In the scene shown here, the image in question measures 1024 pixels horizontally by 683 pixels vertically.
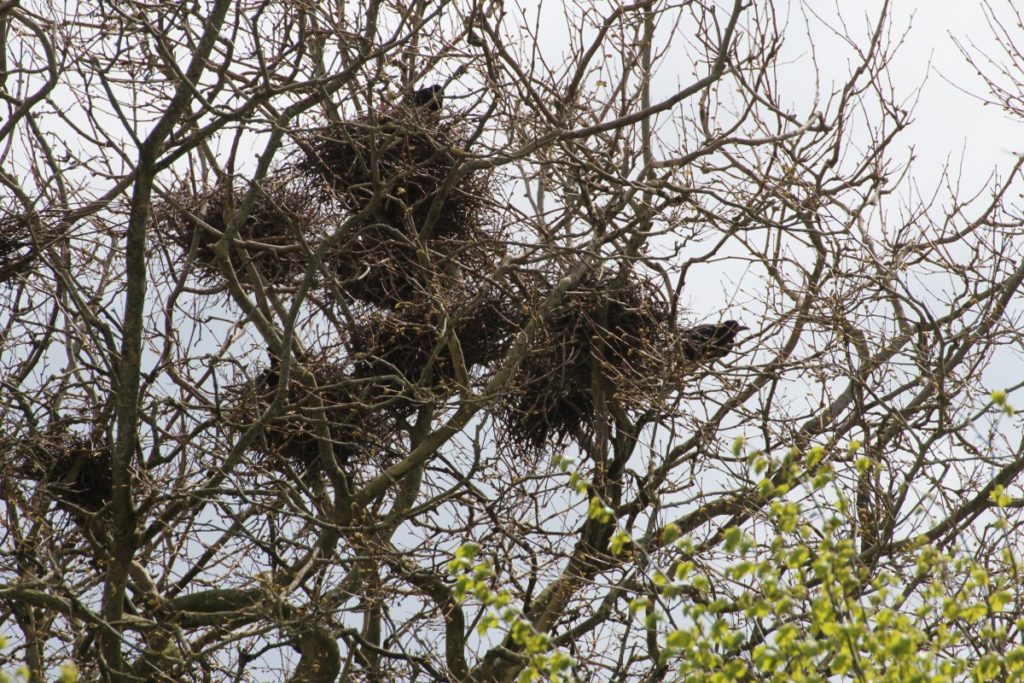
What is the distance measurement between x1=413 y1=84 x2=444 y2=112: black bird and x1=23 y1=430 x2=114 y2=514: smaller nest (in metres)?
2.77

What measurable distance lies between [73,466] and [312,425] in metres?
1.42

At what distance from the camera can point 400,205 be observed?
738 centimetres

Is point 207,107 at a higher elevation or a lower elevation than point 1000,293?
lower

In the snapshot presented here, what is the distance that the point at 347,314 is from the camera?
778 cm

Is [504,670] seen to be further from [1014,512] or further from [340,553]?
[1014,512]

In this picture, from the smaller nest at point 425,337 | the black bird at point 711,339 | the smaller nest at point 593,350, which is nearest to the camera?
the smaller nest at point 593,350

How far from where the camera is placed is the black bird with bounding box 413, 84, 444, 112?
7.41 metres

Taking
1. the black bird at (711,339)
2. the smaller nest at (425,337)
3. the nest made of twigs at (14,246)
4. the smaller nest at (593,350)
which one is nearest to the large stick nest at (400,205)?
the smaller nest at (425,337)

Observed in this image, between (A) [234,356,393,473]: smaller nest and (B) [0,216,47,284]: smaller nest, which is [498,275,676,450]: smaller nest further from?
(B) [0,216,47,284]: smaller nest

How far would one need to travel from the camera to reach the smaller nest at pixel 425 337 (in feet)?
24.0

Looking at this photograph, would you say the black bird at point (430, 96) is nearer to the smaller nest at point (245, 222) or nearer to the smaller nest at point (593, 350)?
the smaller nest at point (245, 222)

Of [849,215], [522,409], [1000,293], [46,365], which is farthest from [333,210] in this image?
[1000,293]

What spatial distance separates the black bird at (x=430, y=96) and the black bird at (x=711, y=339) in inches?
79.1

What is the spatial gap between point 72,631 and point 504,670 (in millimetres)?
2539
